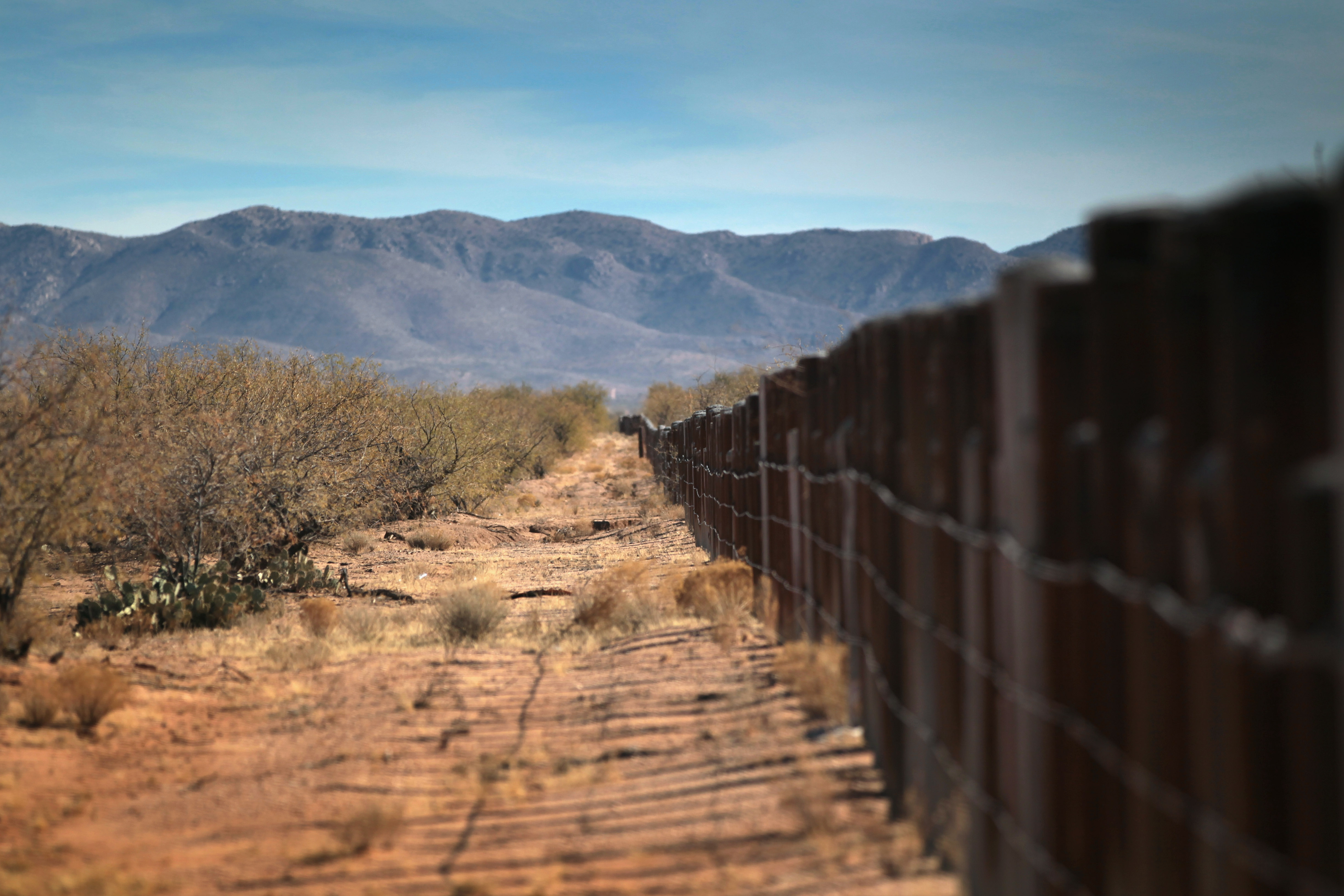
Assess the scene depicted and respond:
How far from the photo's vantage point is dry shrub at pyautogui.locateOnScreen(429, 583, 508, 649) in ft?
34.6

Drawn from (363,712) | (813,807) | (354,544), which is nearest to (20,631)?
(363,712)

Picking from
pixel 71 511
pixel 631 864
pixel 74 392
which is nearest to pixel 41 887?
pixel 631 864

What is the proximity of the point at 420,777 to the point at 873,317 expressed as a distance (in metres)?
3.40

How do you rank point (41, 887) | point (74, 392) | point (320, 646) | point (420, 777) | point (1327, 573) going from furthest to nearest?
point (74, 392)
point (320, 646)
point (420, 777)
point (41, 887)
point (1327, 573)

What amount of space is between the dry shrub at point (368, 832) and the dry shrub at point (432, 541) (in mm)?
15471

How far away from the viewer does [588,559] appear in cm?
1825

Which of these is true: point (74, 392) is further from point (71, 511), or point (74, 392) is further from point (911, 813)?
point (911, 813)

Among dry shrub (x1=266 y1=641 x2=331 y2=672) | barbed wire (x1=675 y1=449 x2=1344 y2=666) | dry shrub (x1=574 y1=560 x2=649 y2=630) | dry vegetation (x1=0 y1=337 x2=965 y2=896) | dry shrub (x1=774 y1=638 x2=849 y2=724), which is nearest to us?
barbed wire (x1=675 y1=449 x2=1344 y2=666)

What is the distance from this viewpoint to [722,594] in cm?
1006

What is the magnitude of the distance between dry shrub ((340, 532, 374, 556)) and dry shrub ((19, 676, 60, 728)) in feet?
38.2

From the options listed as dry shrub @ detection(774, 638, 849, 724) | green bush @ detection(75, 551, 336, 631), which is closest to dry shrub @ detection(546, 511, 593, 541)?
green bush @ detection(75, 551, 336, 631)

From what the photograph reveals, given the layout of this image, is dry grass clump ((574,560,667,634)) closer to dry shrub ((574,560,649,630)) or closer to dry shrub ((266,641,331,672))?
dry shrub ((574,560,649,630))

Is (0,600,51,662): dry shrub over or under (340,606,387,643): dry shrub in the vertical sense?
over

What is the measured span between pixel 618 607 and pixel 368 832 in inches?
219
